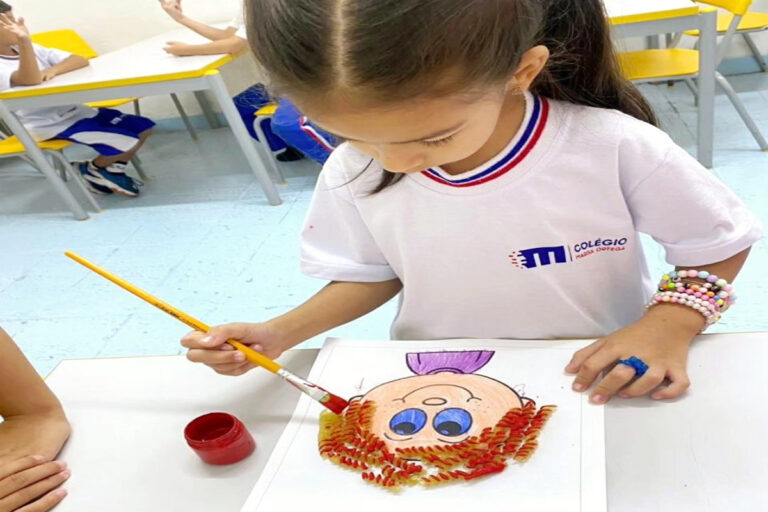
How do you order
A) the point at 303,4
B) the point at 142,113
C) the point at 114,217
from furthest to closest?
the point at 142,113 → the point at 114,217 → the point at 303,4

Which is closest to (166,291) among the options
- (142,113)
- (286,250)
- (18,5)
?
(286,250)

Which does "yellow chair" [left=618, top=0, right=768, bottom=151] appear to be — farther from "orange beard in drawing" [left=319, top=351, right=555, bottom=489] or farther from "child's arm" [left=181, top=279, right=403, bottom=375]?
"orange beard in drawing" [left=319, top=351, right=555, bottom=489]

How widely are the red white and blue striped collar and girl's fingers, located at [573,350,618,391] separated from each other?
204mm

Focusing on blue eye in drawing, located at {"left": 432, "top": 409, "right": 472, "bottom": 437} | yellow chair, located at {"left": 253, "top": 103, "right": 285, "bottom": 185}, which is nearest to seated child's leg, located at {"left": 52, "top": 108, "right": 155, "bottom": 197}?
yellow chair, located at {"left": 253, "top": 103, "right": 285, "bottom": 185}

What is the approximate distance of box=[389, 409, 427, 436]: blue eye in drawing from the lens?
52 centimetres

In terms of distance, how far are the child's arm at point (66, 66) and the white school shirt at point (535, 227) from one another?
6.93 ft

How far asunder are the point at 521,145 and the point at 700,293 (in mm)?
222

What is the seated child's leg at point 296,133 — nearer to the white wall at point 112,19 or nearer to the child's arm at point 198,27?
the child's arm at point 198,27

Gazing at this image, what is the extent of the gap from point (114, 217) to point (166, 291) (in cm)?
85

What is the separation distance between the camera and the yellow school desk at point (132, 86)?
211 cm

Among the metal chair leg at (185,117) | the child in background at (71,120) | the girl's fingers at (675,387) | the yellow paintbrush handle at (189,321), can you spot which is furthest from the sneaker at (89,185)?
the girl's fingers at (675,387)

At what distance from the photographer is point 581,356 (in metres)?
0.56

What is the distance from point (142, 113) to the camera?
144 inches

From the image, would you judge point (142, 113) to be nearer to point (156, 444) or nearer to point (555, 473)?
point (156, 444)
